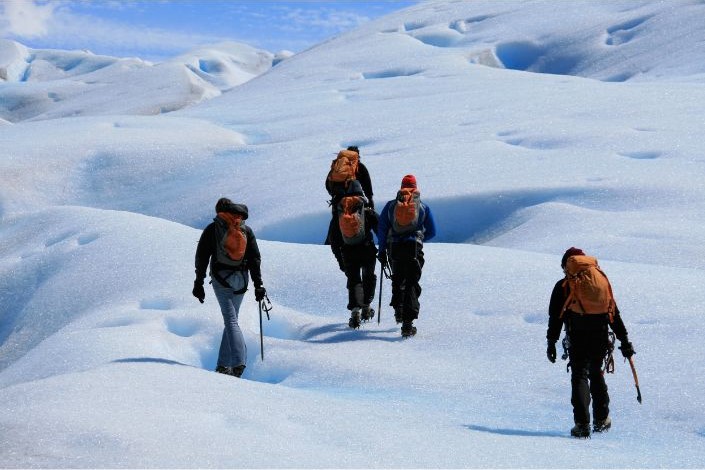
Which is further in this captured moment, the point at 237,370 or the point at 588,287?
the point at 237,370

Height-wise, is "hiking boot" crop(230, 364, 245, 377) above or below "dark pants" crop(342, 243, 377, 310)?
below

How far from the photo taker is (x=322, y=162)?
17.1 meters

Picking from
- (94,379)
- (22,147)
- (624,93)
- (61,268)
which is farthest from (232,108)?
(94,379)

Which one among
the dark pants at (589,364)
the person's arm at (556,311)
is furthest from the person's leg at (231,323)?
the dark pants at (589,364)

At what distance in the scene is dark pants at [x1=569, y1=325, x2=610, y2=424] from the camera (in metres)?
→ 5.38

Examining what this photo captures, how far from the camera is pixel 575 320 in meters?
5.39

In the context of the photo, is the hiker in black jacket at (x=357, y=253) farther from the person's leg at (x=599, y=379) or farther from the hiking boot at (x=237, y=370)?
the person's leg at (x=599, y=379)

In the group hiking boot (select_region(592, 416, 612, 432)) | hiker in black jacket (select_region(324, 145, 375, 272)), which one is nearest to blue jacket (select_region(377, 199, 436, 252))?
hiker in black jacket (select_region(324, 145, 375, 272))

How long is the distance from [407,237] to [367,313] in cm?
112

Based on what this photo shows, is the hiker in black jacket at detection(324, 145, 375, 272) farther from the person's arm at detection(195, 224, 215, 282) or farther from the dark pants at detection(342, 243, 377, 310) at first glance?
the person's arm at detection(195, 224, 215, 282)

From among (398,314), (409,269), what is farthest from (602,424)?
(398,314)

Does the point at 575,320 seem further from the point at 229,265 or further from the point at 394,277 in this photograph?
the point at 229,265

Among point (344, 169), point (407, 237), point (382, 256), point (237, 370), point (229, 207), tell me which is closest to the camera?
point (229, 207)

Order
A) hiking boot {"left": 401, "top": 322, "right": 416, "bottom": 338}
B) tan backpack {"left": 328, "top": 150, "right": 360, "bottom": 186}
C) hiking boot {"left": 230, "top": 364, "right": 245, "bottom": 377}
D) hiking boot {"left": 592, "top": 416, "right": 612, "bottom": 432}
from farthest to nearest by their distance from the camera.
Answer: tan backpack {"left": 328, "top": 150, "right": 360, "bottom": 186} → hiking boot {"left": 401, "top": 322, "right": 416, "bottom": 338} → hiking boot {"left": 230, "top": 364, "right": 245, "bottom": 377} → hiking boot {"left": 592, "top": 416, "right": 612, "bottom": 432}
